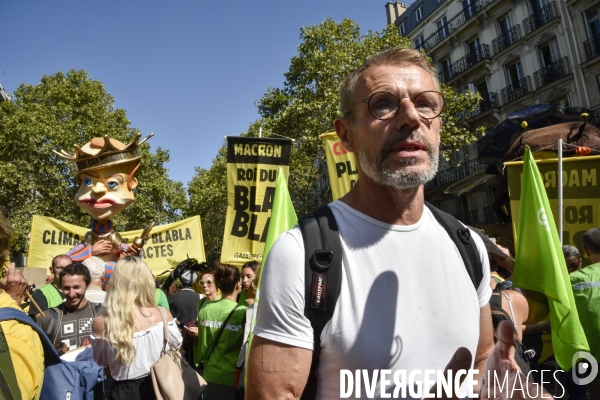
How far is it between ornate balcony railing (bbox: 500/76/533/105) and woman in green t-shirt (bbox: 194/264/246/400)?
2158cm

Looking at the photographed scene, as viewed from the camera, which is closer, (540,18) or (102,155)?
(102,155)

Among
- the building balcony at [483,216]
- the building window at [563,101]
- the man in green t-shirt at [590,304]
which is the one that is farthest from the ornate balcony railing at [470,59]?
the man in green t-shirt at [590,304]

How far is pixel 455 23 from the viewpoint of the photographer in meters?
26.7

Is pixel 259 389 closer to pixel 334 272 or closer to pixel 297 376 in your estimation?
pixel 297 376

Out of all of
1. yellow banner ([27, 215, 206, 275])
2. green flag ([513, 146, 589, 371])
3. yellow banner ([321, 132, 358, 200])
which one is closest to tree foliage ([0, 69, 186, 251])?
yellow banner ([27, 215, 206, 275])

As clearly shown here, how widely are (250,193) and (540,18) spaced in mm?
21181

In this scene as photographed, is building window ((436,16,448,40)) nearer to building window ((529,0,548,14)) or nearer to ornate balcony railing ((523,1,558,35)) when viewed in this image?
building window ((529,0,548,14))

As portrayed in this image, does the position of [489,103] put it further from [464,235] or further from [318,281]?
[318,281]

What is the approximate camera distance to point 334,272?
4.38 feet

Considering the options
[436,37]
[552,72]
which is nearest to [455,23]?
[436,37]

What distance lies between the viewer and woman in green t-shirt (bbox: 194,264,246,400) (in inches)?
175

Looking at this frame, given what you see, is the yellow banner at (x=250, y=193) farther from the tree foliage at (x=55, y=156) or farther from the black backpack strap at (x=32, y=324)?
the tree foliage at (x=55, y=156)

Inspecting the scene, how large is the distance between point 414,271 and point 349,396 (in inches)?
16.7

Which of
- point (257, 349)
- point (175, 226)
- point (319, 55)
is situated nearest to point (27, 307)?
point (257, 349)
